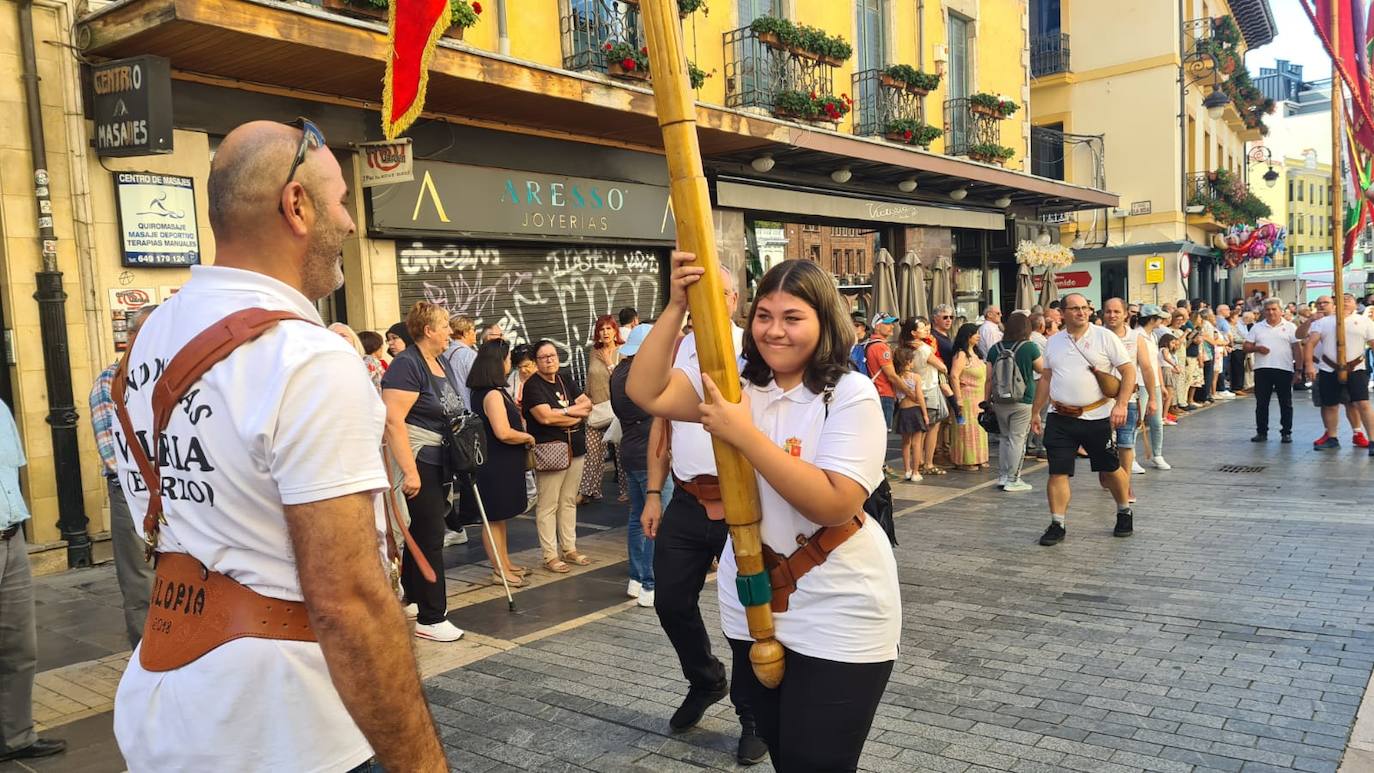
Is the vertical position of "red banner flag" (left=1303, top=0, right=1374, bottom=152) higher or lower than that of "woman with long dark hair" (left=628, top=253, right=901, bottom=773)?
higher

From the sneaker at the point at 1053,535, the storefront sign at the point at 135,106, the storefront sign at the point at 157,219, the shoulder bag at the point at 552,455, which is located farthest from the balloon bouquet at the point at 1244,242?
the storefront sign at the point at 135,106

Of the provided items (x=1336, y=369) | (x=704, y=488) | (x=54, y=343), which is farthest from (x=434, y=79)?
(x=1336, y=369)

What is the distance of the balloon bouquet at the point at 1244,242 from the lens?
32.2 m

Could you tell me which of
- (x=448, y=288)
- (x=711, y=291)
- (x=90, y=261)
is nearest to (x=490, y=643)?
(x=711, y=291)

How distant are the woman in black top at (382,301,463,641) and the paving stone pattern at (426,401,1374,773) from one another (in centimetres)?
58

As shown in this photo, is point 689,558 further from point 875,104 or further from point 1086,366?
point 875,104

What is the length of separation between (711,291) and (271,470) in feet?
3.59

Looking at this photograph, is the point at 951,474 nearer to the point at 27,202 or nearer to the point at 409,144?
the point at 409,144

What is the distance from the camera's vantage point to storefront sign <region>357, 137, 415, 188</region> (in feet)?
29.4

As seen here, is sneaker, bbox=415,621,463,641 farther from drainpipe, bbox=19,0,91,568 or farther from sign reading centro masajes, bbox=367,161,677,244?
sign reading centro masajes, bbox=367,161,677,244

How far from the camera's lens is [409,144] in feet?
29.2

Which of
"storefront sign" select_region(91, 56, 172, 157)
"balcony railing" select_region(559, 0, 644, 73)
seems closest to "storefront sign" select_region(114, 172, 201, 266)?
"storefront sign" select_region(91, 56, 172, 157)

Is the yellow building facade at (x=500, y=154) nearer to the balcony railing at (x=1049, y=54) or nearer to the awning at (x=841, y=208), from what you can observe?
the awning at (x=841, y=208)

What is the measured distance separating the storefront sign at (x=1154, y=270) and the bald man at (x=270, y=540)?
29.7m
